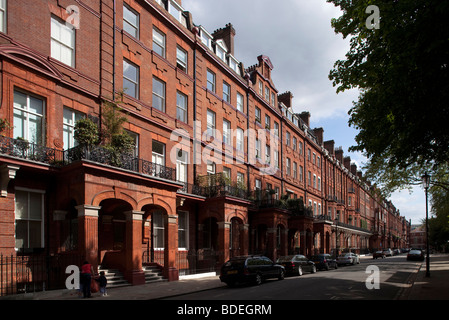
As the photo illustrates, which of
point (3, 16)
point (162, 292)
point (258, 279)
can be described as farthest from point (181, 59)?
point (162, 292)

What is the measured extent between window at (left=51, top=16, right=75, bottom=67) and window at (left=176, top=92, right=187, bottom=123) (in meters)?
8.04

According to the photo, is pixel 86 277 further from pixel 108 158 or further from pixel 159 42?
pixel 159 42

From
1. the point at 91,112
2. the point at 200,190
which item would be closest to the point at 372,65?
the point at 91,112

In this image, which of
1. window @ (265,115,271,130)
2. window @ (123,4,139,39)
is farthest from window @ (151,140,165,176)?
window @ (265,115,271,130)

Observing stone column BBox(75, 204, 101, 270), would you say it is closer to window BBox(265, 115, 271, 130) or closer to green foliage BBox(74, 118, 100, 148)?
green foliage BBox(74, 118, 100, 148)

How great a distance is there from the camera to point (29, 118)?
15219mm

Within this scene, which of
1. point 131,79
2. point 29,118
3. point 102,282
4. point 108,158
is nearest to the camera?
point 102,282

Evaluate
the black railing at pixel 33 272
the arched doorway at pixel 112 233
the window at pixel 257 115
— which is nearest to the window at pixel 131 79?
the arched doorway at pixel 112 233

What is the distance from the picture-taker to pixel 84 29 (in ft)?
59.0

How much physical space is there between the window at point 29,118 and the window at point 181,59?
35.5 feet

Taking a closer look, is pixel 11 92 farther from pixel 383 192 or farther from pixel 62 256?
pixel 383 192

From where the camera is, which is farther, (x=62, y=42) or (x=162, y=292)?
(x=62, y=42)

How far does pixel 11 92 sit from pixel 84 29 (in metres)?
5.27

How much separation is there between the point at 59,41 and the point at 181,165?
33.0 feet
